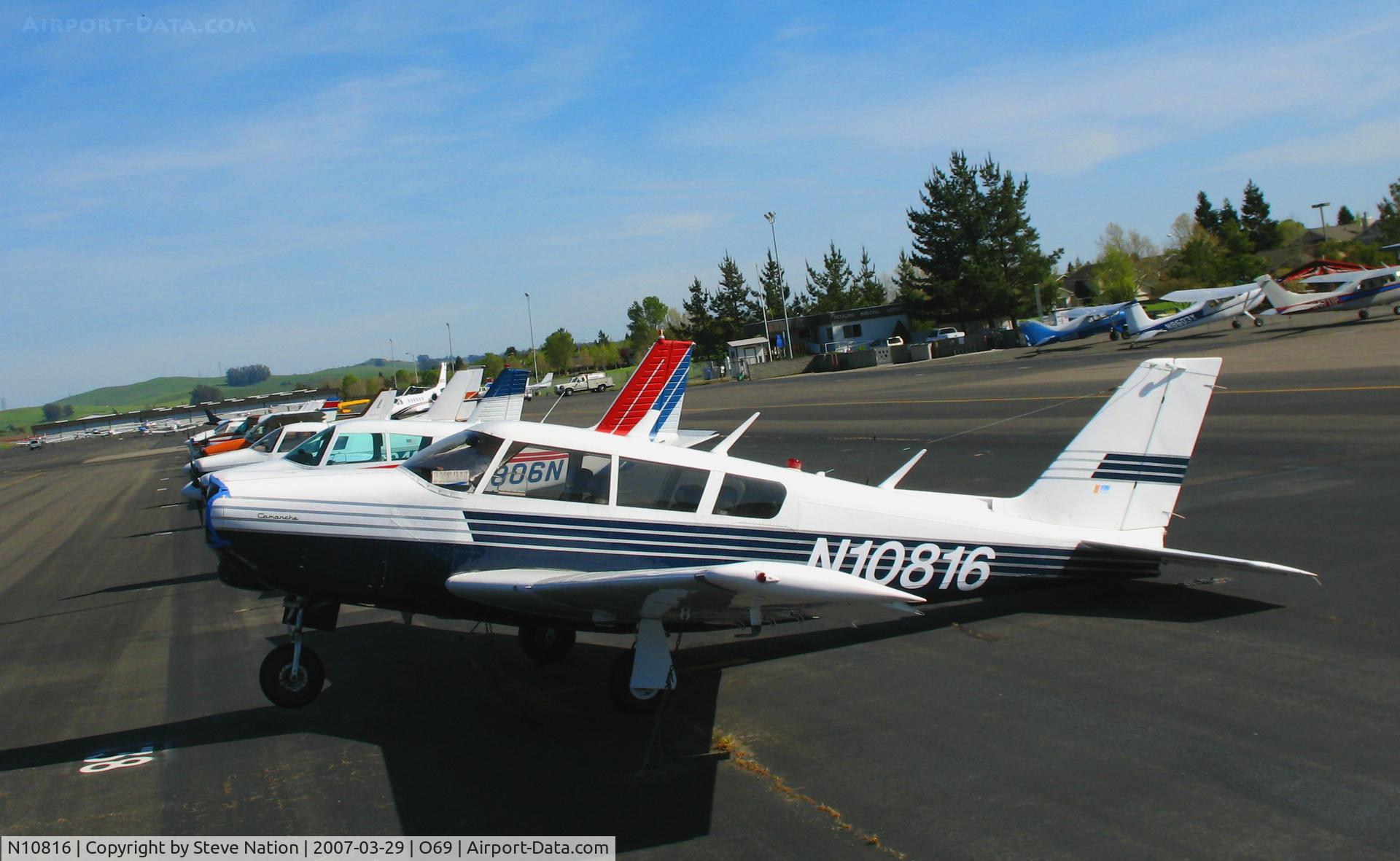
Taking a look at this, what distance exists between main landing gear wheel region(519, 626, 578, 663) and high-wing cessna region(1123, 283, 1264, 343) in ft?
156

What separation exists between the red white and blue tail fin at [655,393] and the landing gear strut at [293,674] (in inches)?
562

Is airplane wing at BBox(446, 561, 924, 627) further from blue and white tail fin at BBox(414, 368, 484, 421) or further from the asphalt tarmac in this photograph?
blue and white tail fin at BBox(414, 368, 484, 421)

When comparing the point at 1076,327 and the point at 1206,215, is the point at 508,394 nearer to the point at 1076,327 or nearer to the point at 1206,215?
the point at 1076,327

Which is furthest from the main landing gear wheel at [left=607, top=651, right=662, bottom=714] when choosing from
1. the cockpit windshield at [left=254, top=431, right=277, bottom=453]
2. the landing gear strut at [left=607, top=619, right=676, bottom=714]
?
the cockpit windshield at [left=254, top=431, right=277, bottom=453]

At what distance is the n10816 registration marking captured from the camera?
25.6 feet

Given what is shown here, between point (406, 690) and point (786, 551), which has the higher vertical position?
point (786, 551)

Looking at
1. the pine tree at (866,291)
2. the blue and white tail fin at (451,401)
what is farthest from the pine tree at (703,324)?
the blue and white tail fin at (451,401)

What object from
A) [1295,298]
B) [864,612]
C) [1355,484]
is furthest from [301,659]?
[1295,298]

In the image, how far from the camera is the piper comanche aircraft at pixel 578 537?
6.93m

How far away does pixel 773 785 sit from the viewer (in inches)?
226

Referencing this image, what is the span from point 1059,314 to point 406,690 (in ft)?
199

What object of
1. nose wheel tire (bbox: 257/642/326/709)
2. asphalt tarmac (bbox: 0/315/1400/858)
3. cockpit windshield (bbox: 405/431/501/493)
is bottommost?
asphalt tarmac (bbox: 0/315/1400/858)

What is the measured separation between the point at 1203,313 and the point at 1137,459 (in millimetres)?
47732

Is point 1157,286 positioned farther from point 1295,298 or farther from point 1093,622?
point 1093,622
